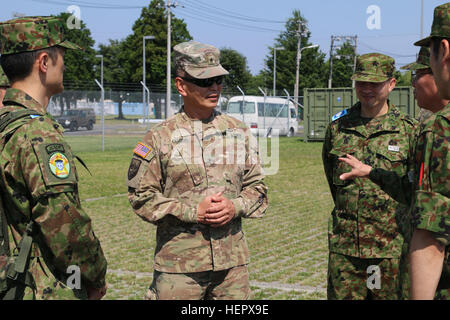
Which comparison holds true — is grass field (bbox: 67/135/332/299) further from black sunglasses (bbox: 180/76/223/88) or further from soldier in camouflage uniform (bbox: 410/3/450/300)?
soldier in camouflage uniform (bbox: 410/3/450/300)

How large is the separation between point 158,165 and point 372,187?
162 cm

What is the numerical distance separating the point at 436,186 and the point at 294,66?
2507 inches

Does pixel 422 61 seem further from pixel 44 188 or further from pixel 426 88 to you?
pixel 44 188

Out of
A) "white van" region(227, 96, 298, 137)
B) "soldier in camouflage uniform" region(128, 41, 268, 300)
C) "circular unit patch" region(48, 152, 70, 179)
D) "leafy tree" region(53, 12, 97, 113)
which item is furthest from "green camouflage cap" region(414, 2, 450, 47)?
"leafy tree" region(53, 12, 97, 113)

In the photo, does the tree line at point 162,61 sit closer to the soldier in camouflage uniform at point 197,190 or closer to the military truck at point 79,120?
the military truck at point 79,120

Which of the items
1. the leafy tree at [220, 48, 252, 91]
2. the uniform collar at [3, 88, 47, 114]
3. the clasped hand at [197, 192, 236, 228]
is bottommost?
the clasped hand at [197, 192, 236, 228]

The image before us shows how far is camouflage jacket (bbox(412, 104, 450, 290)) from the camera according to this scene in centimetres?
213

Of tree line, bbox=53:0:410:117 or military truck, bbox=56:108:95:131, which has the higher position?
tree line, bbox=53:0:410:117

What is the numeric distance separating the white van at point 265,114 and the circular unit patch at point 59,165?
85.2 feet

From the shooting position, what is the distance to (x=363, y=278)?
157 inches

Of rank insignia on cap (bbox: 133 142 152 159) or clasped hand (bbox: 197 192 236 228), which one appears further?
rank insignia on cap (bbox: 133 142 152 159)

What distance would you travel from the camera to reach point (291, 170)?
655 inches

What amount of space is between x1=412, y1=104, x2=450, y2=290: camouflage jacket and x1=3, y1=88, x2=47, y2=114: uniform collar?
179 centimetres

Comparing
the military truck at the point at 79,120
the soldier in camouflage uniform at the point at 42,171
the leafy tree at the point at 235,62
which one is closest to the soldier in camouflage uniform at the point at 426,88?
the soldier in camouflage uniform at the point at 42,171
